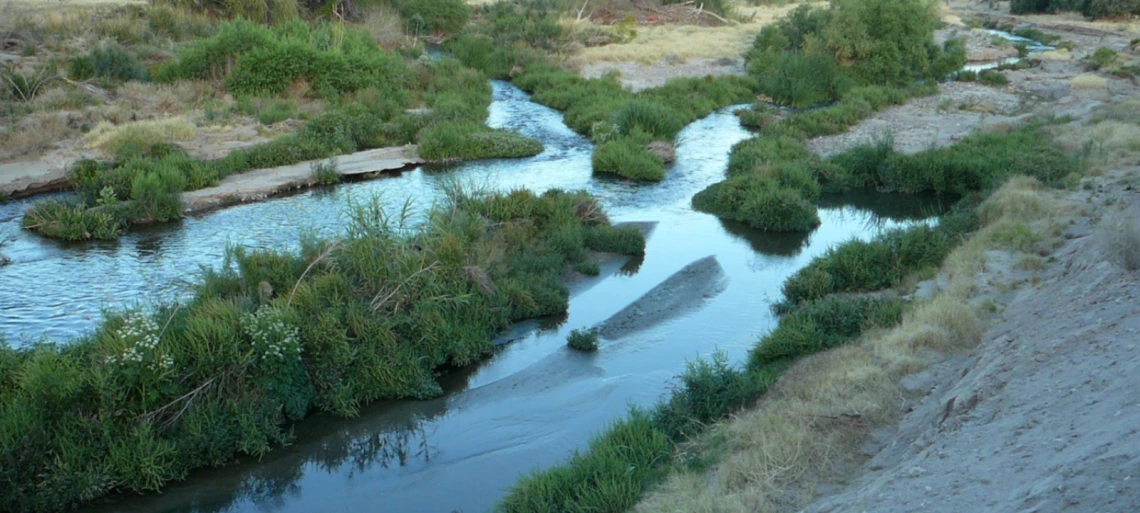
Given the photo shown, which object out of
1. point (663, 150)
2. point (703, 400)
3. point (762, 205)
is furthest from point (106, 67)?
point (703, 400)

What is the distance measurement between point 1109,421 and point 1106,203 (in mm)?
10321

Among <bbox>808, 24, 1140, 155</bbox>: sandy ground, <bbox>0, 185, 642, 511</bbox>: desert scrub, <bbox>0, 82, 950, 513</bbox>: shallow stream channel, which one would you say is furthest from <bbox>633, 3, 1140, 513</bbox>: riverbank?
<bbox>808, 24, 1140, 155</bbox>: sandy ground

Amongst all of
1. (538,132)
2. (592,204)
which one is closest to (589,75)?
(538,132)

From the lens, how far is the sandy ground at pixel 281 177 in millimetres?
18656

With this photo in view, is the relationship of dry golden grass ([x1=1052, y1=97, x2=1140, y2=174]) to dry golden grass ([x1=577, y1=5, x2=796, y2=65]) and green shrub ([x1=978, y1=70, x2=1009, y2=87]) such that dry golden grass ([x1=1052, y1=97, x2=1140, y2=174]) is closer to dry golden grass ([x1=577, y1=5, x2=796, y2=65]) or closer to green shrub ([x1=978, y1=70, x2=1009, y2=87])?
green shrub ([x1=978, y1=70, x2=1009, y2=87])

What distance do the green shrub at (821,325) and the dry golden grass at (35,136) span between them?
16.9 m

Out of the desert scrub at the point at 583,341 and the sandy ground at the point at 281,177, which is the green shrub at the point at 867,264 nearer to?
the desert scrub at the point at 583,341

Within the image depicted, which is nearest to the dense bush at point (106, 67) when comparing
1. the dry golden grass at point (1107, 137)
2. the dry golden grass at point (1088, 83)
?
the dry golden grass at point (1107, 137)

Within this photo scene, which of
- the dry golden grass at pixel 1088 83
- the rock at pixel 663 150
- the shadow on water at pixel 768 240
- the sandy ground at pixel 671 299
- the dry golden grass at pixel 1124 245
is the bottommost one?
the shadow on water at pixel 768 240

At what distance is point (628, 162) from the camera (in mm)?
21875

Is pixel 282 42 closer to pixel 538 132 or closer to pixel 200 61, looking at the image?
pixel 200 61

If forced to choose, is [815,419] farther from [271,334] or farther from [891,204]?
[891,204]

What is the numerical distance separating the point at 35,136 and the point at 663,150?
14421mm

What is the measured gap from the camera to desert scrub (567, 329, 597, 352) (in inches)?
496
